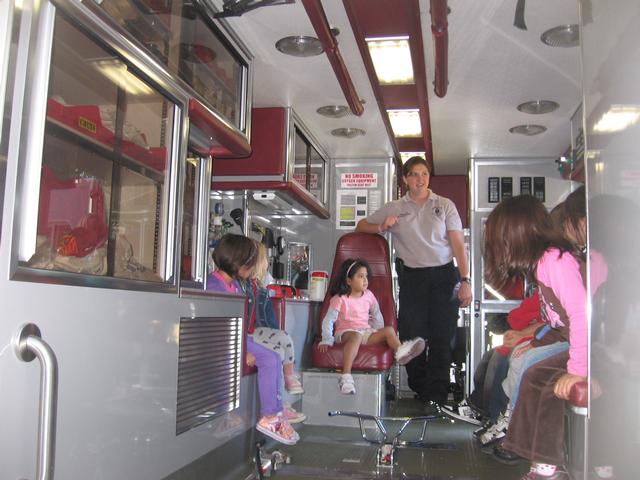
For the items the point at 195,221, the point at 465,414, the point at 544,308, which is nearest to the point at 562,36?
the point at 544,308

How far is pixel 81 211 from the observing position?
1892 mm

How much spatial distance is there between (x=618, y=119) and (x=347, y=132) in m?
4.17

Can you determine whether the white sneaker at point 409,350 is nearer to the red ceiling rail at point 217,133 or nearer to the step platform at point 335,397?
the step platform at point 335,397

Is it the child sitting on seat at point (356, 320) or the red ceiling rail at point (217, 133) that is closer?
the red ceiling rail at point (217, 133)

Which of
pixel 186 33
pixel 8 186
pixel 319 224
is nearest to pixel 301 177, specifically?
pixel 319 224

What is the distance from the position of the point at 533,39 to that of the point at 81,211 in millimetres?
2731

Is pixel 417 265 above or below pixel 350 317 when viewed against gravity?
above

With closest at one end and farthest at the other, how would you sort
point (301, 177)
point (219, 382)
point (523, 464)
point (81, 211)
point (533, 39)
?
point (81, 211) < point (219, 382) < point (523, 464) < point (533, 39) < point (301, 177)

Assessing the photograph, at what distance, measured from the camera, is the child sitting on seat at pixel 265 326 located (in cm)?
349

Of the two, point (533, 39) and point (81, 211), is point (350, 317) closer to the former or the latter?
point (533, 39)

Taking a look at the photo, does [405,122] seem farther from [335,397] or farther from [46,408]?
[46,408]

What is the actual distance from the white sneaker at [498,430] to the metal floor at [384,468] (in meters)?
0.11

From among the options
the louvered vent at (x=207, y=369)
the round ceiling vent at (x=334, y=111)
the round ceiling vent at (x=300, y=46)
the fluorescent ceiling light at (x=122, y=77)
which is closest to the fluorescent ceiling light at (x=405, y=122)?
the round ceiling vent at (x=334, y=111)

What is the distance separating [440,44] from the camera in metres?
3.30
